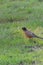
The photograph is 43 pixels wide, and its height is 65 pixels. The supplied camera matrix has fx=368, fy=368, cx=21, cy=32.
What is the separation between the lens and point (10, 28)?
19891 mm

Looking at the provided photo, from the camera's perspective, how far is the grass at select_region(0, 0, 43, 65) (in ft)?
43.9

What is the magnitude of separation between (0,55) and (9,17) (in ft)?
31.1

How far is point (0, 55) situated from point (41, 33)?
469cm

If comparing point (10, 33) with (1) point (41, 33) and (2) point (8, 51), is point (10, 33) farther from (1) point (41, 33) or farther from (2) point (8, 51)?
(2) point (8, 51)

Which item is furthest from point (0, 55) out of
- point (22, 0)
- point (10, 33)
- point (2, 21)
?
point (22, 0)

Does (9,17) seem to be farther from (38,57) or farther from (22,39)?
(38,57)

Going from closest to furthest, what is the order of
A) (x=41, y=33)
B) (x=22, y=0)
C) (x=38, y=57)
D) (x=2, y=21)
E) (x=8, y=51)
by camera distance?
1. (x=38, y=57)
2. (x=8, y=51)
3. (x=41, y=33)
4. (x=2, y=21)
5. (x=22, y=0)

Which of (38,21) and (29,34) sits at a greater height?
(29,34)

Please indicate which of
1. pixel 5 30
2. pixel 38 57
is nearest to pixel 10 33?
pixel 5 30

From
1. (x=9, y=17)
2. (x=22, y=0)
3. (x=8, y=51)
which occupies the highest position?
(x=8, y=51)

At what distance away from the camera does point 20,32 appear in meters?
18.4

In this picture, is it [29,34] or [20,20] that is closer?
[29,34]

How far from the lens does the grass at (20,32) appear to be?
43.9 feet

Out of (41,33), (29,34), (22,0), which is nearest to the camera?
(29,34)
